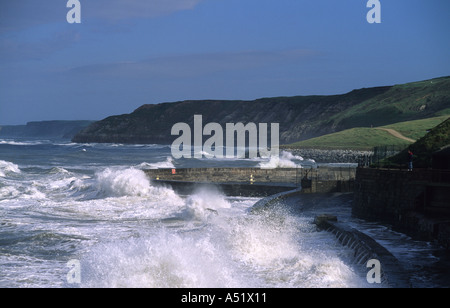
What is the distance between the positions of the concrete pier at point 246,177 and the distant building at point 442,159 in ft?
38.5

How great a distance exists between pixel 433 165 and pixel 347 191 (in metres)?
10.0

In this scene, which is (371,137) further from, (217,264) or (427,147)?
(217,264)

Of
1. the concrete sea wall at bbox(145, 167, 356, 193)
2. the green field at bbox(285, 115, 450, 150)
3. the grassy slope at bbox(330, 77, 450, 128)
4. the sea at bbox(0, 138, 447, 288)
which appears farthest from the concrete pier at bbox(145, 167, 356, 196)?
the grassy slope at bbox(330, 77, 450, 128)

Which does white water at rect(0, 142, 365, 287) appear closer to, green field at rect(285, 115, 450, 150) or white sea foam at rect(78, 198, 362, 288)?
white sea foam at rect(78, 198, 362, 288)

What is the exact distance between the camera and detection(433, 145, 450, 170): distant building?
1992 cm

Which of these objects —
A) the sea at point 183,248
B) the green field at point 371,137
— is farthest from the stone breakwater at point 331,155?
the sea at point 183,248

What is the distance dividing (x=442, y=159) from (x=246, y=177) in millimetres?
18575

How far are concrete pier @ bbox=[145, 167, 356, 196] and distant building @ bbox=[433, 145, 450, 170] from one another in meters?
11.7

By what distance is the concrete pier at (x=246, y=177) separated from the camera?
103 ft

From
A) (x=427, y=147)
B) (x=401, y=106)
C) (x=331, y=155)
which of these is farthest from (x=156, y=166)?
(x=401, y=106)

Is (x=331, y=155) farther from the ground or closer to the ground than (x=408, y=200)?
closer to the ground

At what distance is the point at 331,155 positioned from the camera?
281 ft
